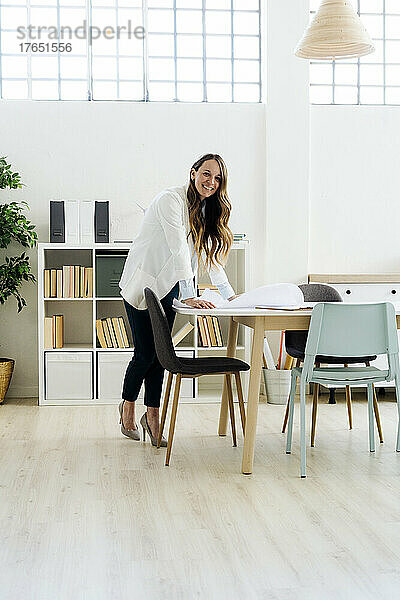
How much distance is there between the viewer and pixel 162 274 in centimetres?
408

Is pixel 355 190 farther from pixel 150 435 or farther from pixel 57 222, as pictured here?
pixel 150 435

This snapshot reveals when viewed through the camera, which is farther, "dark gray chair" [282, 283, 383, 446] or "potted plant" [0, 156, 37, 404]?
"potted plant" [0, 156, 37, 404]

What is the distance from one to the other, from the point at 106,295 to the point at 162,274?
1.66 m

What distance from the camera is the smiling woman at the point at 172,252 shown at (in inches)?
156

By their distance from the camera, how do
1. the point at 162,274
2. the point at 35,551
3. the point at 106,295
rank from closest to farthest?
the point at 35,551
the point at 162,274
the point at 106,295

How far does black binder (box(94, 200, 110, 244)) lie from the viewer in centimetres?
562

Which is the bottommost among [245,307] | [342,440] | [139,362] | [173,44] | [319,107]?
[342,440]

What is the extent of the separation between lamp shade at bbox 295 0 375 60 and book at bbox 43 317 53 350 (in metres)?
2.66

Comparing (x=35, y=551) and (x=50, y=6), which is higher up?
(x=50, y=6)

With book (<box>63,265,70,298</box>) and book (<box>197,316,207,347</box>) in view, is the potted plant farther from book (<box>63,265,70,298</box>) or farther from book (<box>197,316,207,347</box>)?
book (<box>197,316,207,347</box>)

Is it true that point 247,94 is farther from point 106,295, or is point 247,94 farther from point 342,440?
point 342,440

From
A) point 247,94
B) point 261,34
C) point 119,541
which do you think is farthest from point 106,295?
point 119,541

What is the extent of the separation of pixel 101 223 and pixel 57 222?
31 cm

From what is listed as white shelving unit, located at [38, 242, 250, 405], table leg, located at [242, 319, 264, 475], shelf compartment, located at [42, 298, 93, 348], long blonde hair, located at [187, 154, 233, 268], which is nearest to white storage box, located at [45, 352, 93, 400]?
white shelving unit, located at [38, 242, 250, 405]
